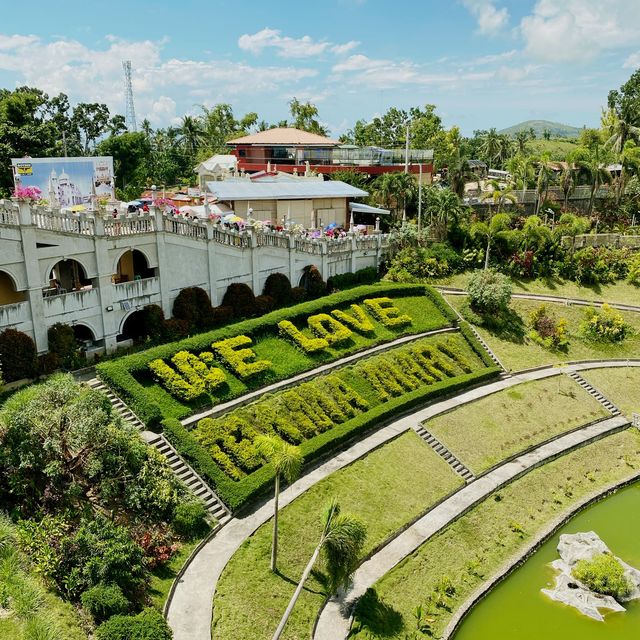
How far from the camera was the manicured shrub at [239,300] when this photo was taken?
41.1 m

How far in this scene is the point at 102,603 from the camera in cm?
2016

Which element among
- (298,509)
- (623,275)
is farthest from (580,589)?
(623,275)

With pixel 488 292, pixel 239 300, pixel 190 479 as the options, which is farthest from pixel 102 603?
pixel 488 292

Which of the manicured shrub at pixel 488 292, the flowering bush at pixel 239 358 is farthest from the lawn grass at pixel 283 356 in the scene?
the manicured shrub at pixel 488 292

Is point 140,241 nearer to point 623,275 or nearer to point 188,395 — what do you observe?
point 188,395

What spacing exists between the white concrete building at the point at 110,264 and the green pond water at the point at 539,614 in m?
24.0

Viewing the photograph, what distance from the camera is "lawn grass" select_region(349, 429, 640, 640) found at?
2459 centimetres

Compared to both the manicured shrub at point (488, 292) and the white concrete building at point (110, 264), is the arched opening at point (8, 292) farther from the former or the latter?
the manicured shrub at point (488, 292)

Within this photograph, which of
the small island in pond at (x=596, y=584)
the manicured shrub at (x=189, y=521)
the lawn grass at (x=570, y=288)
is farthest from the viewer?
the lawn grass at (x=570, y=288)

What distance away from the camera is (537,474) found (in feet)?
114

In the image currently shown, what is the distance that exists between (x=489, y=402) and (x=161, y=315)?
21.6m

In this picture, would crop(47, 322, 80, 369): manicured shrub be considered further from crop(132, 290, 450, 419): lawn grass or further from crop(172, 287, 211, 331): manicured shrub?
crop(172, 287, 211, 331): manicured shrub

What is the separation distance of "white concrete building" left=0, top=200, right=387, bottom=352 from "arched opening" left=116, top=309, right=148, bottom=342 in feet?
0.41

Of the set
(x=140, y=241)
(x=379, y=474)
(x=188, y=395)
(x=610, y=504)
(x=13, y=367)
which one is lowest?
(x=610, y=504)
